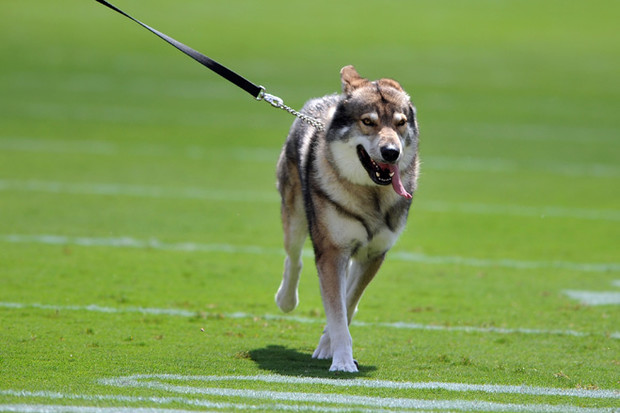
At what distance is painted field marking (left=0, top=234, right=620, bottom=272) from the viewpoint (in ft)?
34.9

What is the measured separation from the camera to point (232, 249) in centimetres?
1096

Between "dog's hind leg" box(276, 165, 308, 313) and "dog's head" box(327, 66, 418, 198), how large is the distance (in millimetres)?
923

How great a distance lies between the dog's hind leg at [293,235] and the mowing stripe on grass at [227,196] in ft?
20.2

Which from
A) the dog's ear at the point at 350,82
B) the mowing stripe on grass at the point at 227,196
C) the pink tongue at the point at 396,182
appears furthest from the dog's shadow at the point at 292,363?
the mowing stripe on grass at the point at 227,196

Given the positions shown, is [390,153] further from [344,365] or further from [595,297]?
[595,297]

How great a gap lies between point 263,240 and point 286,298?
3850 millimetres

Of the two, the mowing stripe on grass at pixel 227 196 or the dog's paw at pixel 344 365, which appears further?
the mowing stripe on grass at pixel 227 196

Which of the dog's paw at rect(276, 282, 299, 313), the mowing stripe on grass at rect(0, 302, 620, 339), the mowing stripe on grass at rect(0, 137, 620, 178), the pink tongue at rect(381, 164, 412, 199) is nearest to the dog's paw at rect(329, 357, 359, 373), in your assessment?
the pink tongue at rect(381, 164, 412, 199)

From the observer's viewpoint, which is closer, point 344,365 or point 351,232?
point 344,365

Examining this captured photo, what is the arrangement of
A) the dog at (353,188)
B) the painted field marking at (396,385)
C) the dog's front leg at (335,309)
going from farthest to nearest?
the dog at (353,188)
the dog's front leg at (335,309)
the painted field marking at (396,385)

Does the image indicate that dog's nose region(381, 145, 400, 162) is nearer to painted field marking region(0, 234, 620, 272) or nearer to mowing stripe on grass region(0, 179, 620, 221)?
painted field marking region(0, 234, 620, 272)

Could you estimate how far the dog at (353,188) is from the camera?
6477 millimetres

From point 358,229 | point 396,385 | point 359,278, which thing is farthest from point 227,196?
point 396,385

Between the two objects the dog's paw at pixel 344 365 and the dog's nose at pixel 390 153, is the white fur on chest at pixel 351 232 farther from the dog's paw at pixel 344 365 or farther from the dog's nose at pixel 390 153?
the dog's paw at pixel 344 365
